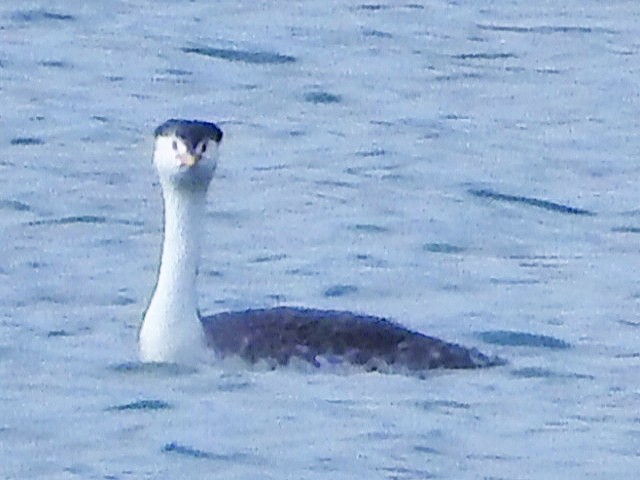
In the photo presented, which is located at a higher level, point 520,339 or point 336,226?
point 336,226

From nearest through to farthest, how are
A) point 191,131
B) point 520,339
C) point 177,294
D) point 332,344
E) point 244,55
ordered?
point 191,131
point 332,344
point 177,294
point 520,339
point 244,55

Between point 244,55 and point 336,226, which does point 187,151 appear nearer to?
point 336,226

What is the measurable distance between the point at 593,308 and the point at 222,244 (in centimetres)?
263

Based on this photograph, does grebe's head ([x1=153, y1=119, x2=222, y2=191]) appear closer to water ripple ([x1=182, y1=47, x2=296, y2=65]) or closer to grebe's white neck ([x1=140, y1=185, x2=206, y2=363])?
grebe's white neck ([x1=140, y1=185, x2=206, y2=363])

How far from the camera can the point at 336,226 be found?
20438 mm

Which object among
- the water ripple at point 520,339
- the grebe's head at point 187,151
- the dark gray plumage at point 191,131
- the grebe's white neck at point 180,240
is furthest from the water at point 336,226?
the dark gray plumage at point 191,131

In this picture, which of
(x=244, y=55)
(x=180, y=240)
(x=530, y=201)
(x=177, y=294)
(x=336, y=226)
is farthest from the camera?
(x=244, y=55)

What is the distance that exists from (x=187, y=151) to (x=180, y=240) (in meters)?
0.82

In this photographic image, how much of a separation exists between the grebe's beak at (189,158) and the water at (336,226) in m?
1.00

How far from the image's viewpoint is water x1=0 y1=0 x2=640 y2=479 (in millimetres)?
15906

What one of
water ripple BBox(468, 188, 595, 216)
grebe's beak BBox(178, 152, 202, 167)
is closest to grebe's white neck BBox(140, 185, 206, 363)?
grebe's beak BBox(178, 152, 202, 167)

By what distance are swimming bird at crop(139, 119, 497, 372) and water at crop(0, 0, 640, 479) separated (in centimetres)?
9

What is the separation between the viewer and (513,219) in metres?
20.9

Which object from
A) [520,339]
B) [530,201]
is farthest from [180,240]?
[530,201]
